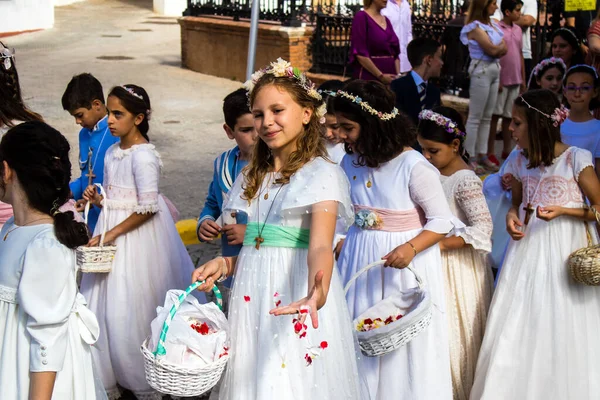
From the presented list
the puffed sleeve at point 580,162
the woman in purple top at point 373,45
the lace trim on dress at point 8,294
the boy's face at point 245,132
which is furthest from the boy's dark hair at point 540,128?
the woman in purple top at point 373,45

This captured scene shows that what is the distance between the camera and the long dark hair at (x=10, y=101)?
177 inches

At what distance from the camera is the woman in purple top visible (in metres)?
8.97

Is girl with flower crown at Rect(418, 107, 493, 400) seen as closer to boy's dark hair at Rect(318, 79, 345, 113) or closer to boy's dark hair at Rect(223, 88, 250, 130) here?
boy's dark hair at Rect(318, 79, 345, 113)

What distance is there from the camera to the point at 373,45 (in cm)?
911

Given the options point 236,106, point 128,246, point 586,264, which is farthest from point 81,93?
point 586,264

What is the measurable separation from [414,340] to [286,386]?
128cm

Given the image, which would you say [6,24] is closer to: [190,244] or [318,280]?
[190,244]

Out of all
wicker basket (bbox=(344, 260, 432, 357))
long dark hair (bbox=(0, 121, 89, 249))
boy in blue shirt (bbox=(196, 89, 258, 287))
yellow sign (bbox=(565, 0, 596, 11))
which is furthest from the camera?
yellow sign (bbox=(565, 0, 596, 11))

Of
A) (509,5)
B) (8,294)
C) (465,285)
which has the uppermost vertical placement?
(509,5)

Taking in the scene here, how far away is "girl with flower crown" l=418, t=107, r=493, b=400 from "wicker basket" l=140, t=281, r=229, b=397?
2033 mm

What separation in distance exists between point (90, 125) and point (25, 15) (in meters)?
19.1

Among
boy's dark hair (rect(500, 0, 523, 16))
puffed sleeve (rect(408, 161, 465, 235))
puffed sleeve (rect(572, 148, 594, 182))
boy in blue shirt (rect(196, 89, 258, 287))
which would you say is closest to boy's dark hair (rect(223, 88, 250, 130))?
boy in blue shirt (rect(196, 89, 258, 287))

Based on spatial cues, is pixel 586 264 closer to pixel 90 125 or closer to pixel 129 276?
pixel 129 276

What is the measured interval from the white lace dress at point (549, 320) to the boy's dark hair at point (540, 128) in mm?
73
